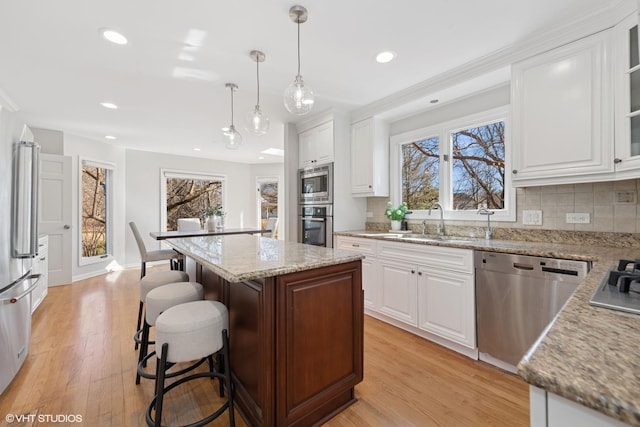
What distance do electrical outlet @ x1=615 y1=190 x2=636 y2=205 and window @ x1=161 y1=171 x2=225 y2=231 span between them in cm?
688

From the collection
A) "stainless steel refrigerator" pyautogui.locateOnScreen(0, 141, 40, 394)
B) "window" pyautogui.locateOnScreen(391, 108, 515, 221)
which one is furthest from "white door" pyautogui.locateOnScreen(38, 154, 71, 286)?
"window" pyautogui.locateOnScreen(391, 108, 515, 221)

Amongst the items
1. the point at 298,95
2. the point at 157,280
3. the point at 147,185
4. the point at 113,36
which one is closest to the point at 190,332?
the point at 157,280

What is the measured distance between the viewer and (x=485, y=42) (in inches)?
84.6

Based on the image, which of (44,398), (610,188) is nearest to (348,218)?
(610,188)

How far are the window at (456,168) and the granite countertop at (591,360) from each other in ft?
7.02

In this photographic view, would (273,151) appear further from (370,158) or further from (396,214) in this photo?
(396,214)

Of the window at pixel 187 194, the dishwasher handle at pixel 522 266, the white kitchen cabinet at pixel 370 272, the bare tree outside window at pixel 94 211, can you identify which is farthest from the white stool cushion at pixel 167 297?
the window at pixel 187 194

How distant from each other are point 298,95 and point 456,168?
205 centimetres

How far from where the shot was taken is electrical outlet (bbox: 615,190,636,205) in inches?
76.8

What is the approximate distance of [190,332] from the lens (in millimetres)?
1362

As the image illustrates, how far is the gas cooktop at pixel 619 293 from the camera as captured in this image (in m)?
0.79

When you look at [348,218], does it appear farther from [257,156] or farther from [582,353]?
[257,156]

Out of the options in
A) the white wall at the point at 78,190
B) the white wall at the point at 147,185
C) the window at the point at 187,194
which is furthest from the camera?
the window at the point at 187,194

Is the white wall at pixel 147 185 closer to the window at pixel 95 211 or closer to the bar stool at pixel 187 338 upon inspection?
the window at pixel 95 211
